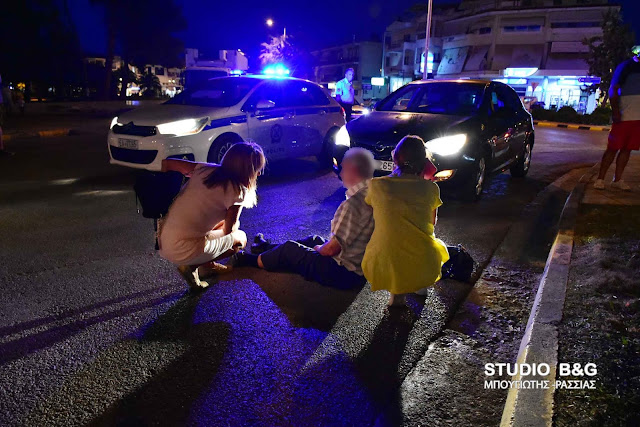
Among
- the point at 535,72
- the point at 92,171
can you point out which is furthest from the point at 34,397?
the point at 535,72

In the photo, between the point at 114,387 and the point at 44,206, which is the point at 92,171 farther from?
the point at 114,387

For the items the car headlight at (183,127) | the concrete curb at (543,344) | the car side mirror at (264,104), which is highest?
the car side mirror at (264,104)

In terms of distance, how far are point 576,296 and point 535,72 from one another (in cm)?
4038

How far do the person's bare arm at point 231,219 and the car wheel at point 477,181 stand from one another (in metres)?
4.02

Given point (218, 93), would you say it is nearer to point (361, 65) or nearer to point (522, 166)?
point (522, 166)

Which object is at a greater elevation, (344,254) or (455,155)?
(455,155)

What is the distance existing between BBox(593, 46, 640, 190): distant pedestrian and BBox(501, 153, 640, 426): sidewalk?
2070mm

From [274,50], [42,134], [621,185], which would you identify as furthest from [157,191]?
[274,50]

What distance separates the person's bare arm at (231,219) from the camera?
356 centimetres

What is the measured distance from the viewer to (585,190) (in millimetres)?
7223

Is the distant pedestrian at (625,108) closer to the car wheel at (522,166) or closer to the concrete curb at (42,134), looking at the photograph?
the car wheel at (522,166)

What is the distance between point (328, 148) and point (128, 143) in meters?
3.88

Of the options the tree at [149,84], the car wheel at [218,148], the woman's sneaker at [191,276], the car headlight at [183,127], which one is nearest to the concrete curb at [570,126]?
the car wheel at [218,148]

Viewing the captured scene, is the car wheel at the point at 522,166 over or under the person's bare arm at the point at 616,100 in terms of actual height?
under
